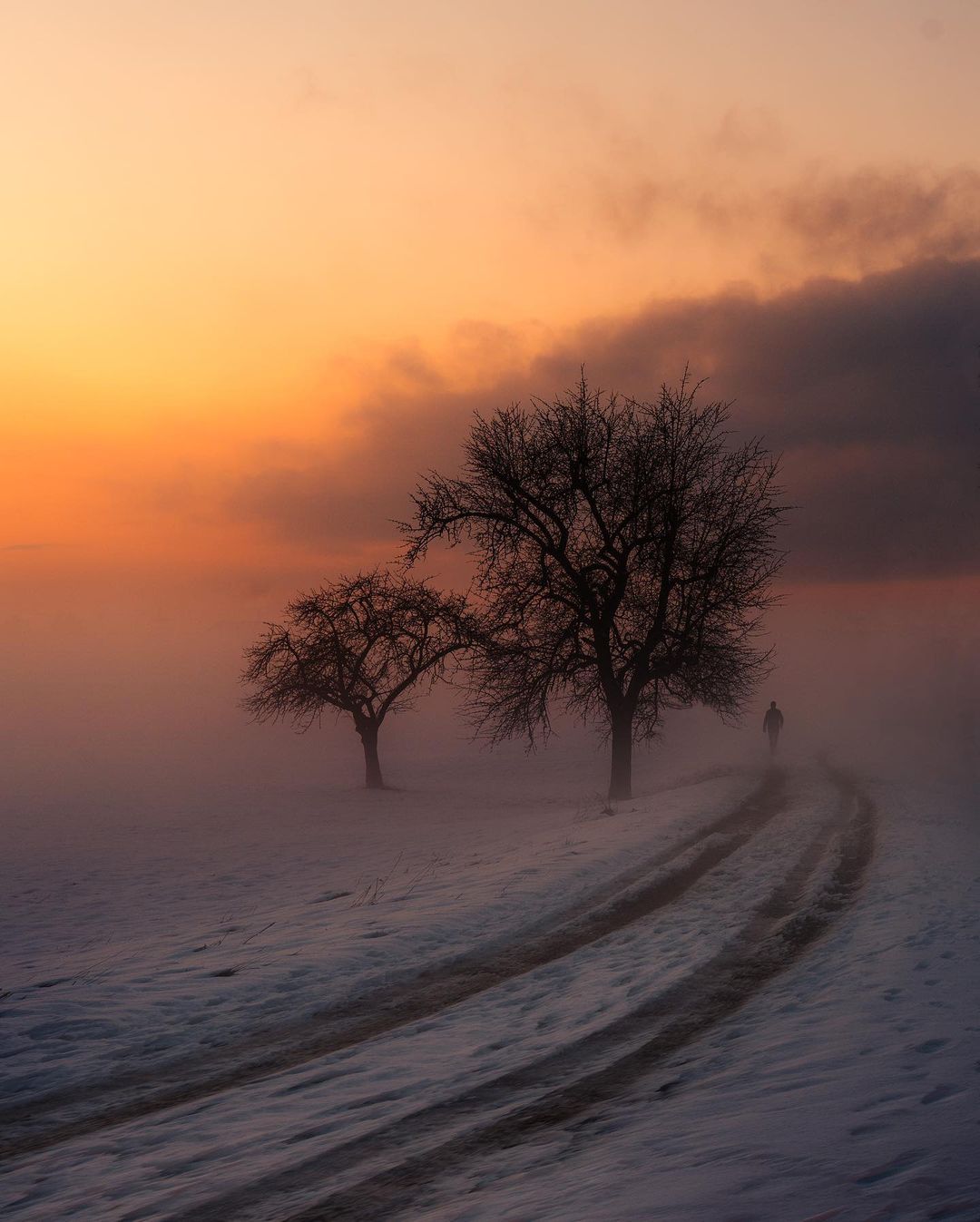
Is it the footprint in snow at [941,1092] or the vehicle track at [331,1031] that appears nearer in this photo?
the footprint in snow at [941,1092]

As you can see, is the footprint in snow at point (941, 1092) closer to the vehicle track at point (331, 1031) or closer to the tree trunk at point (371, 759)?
the vehicle track at point (331, 1031)

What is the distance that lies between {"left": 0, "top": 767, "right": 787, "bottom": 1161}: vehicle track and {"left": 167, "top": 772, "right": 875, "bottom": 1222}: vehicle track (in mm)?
1537

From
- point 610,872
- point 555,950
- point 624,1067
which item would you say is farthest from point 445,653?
point 624,1067

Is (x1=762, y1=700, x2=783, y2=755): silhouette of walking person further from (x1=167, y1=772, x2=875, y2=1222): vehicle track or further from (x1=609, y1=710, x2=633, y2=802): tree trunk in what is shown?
(x1=167, y1=772, x2=875, y2=1222): vehicle track

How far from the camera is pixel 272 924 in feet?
36.2

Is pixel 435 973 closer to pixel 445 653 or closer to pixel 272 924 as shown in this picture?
pixel 272 924

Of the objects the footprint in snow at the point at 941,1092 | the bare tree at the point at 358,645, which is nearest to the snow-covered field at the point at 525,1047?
the footprint in snow at the point at 941,1092

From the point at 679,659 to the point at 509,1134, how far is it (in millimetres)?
21095

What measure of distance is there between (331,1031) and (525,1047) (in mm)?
1684

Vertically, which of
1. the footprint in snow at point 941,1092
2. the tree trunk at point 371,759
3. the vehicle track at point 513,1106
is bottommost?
the tree trunk at point 371,759

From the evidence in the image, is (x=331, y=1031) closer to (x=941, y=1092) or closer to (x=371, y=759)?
(x=941, y=1092)

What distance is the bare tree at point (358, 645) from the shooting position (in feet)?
115

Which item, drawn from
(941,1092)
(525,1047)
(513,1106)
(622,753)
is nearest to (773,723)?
(622,753)

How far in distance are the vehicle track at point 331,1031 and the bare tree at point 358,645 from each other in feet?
78.0
